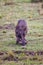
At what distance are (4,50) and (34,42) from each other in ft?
5.70

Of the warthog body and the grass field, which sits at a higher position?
the warthog body

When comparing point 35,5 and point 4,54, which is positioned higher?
point 4,54

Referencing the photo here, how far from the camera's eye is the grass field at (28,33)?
35.2 feet

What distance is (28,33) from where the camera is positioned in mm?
14898

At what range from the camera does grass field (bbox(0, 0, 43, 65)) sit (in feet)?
35.2

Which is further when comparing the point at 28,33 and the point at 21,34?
the point at 28,33

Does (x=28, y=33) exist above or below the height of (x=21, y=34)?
below

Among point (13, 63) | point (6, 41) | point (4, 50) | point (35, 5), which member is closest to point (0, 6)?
point (35, 5)

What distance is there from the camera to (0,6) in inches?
981

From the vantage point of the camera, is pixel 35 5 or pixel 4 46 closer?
pixel 4 46

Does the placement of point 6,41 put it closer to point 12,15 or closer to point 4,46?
point 4,46

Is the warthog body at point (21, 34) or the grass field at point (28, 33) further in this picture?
the warthog body at point (21, 34)

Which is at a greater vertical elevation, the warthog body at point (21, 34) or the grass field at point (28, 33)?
the warthog body at point (21, 34)

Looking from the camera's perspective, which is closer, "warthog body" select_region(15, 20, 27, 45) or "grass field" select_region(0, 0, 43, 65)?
"grass field" select_region(0, 0, 43, 65)
